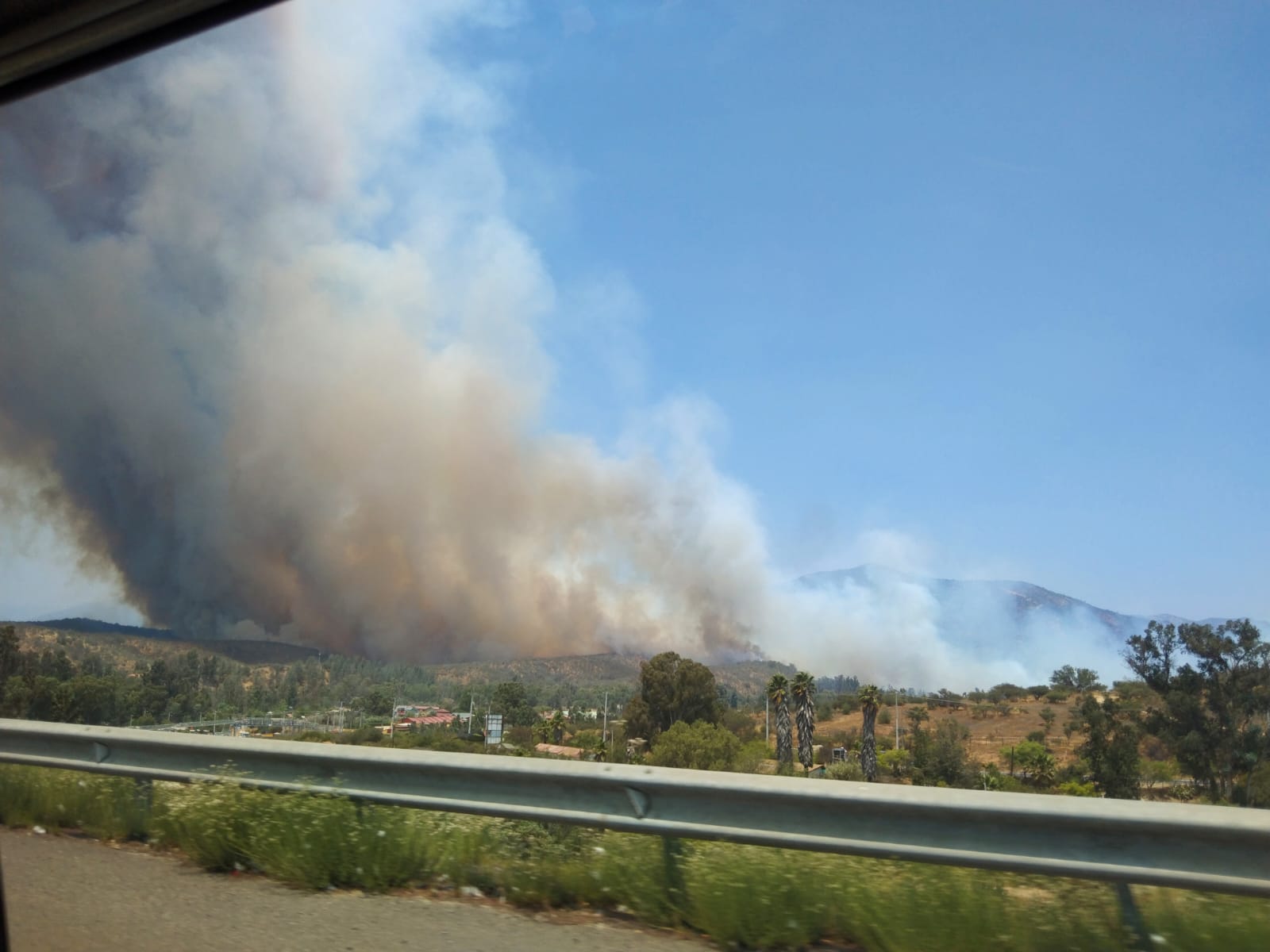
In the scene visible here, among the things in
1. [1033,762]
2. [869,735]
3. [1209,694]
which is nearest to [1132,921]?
[1209,694]

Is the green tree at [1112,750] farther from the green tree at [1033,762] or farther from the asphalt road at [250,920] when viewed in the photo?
the asphalt road at [250,920]

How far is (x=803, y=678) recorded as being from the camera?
19.8 m

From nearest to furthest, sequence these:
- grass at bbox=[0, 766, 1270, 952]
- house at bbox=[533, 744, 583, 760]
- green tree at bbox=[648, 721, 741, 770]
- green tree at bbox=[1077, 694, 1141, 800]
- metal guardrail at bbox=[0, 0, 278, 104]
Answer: grass at bbox=[0, 766, 1270, 952] < metal guardrail at bbox=[0, 0, 278, 104] < green tree at bbox=[1077, 694, 1141, 800] < house at bbox=[533, 744, 583, 760] < green tree at bbox=[648, 721, 741, 770]

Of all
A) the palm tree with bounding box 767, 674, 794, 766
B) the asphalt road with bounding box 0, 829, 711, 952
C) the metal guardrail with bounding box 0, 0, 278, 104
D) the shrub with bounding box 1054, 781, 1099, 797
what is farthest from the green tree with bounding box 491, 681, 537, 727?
the metal guardrail with bounding box 0, 0, 278, 104

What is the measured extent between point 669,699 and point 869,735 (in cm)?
301

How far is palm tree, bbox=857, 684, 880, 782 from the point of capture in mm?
10797

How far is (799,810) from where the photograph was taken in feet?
12.4

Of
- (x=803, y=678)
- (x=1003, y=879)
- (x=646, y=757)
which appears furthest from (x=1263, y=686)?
(x=803, y=678)

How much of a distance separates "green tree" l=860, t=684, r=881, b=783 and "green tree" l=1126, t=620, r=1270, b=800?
85.6 inches

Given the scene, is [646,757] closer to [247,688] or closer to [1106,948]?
[247,688]

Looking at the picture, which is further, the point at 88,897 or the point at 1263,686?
the point at 1263,686

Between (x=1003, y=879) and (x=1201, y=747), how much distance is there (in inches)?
146

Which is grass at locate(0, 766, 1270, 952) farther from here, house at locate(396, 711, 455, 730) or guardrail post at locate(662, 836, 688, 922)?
house at locate(396, 711, 455, 730)

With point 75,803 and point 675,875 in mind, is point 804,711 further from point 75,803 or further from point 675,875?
point 675,875
